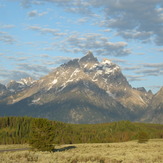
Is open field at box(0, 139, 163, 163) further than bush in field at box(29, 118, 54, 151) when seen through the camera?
No

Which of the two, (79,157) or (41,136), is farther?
(41,136)

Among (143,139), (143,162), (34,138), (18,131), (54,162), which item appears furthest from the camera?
(18,131)

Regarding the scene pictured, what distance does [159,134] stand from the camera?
7564 inches

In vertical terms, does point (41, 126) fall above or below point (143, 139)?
above

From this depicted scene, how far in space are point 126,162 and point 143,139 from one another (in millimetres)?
77528

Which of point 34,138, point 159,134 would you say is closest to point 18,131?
point 159,134

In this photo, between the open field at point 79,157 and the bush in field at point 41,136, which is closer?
the open field at point 79,157

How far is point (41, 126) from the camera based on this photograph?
2581 inches

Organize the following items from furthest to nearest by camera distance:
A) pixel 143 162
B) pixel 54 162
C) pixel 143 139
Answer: pixel 143 139 < pixel 143 162 < pixel 54 162

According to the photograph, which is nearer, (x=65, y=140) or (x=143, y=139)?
(x=143, y=139)

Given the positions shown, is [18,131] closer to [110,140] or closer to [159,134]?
[110,140]

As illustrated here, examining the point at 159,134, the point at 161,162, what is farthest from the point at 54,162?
the point at 159,134

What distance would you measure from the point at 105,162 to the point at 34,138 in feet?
112

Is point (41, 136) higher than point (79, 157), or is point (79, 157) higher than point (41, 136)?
point (41, 136)
